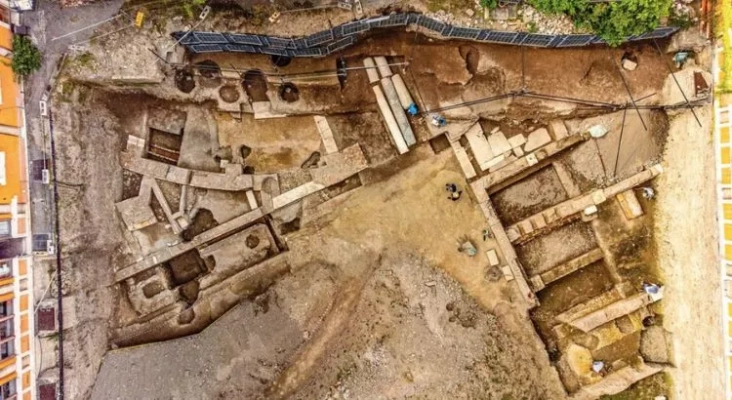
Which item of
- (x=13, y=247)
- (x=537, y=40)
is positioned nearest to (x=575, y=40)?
(x=537, y=40)

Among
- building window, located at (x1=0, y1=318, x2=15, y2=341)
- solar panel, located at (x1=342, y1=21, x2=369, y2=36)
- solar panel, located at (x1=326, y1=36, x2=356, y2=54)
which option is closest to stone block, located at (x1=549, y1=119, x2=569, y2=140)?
solar panel, located at (x1=342, y1=21, x2=369, y2=36)

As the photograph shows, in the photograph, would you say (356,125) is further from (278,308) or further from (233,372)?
(233,372)

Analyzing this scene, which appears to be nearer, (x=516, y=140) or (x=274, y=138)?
(x=516, y=140)

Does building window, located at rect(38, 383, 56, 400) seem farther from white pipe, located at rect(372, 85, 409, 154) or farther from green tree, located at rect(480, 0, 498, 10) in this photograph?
green tree, located at rect(480, 0, 498, 10)

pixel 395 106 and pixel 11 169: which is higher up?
pixel 11 169

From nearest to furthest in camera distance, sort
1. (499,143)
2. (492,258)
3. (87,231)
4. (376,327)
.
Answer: (87,231)
(376,327)
(499,143)
(492,258)

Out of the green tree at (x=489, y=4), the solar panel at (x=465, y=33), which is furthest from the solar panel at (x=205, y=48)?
the green tree at (x=489, y=4)

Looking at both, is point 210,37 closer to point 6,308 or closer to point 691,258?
point 6,308
